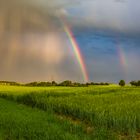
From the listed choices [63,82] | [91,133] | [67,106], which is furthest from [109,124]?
[63,82]

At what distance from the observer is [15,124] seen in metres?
20.9

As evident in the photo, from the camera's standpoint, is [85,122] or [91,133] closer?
[91,133]

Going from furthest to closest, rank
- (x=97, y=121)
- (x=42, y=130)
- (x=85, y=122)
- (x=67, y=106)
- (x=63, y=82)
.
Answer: (x=63, y=82) < (x=67, y=106) < (x=85, y=122) < (x=97, y=121) < (x=42, y=130)

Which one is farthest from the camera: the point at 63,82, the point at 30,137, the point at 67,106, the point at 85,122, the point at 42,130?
the point at 63,82

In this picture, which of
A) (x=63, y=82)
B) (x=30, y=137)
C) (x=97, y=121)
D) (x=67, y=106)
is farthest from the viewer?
(x=63, y=82)

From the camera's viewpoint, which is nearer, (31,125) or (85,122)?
(31,125)

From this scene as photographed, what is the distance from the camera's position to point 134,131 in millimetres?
19422

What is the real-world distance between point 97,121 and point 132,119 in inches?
111

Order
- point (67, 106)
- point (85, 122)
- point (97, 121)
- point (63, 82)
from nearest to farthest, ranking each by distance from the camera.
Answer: point (97, 121) < point (85, 122) < point (67, 106) < point (63, 82)

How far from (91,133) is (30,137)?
354 cm

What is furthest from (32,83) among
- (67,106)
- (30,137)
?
(30,137)

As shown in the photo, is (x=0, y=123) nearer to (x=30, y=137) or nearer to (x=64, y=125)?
(x=64, y=125)

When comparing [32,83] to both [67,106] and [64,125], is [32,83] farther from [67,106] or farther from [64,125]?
[64,125]

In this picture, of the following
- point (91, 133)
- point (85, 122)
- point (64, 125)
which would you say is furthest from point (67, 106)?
point (91, 133)
